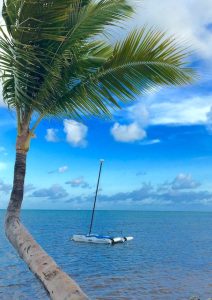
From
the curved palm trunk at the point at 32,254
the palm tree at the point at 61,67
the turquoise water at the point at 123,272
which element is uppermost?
the palm tree at the point at 61,67

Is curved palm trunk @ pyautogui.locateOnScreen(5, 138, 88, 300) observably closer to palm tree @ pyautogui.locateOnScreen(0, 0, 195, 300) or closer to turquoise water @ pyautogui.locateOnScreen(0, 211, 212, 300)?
palm tree @ pyautogui.locateOnScreen(0, 0, 195, 300)

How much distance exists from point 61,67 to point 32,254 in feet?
9.89

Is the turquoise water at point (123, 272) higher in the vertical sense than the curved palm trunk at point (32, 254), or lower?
lower

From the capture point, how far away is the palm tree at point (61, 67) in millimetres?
5910

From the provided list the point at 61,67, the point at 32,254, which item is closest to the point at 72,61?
the point at 61,67

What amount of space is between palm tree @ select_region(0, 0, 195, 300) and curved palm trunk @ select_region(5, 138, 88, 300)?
0.05 ft

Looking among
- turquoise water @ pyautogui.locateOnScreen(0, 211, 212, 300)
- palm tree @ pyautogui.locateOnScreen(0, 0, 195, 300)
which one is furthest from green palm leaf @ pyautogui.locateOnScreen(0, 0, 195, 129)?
turquoise water @ pyautogui.locateOnScreen(0, 211, 212, 300)

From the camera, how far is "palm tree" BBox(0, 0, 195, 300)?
591 cm

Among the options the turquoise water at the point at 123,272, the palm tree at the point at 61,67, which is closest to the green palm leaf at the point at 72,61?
the palm tree at the point at 61,67

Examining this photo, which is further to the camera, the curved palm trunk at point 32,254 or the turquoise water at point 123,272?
the turquoise water at point 123,272

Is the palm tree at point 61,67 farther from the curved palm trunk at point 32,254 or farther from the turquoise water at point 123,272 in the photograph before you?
the turquoise water at point 123,272

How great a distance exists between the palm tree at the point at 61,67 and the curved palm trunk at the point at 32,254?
1 cm

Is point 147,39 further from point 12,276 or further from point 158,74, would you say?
point 12,276

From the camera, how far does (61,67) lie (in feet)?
22.1
